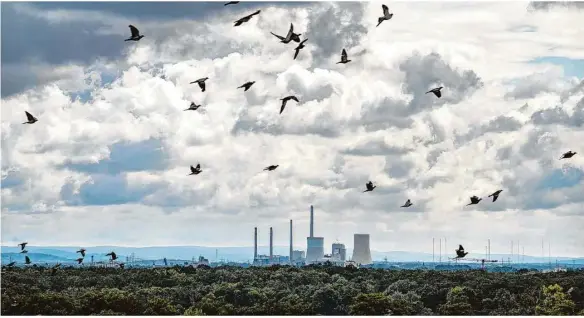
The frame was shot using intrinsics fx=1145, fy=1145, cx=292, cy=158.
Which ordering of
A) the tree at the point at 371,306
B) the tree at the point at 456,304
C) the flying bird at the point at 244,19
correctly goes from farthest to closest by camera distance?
1. the tree at the point at 456,304
2. the tree at the point at 371,306
3. the flying bird at the point at 244,19

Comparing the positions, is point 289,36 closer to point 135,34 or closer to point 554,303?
point 135,34

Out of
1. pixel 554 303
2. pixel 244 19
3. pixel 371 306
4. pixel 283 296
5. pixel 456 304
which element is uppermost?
pixel 244 19

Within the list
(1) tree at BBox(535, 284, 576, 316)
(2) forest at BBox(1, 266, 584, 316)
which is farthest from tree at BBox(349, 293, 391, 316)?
(1) tree at BBox(535, 284, 576, 316)

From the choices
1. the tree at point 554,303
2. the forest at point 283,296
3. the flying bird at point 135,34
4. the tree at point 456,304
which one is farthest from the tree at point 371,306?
the flying bird at point 135,34

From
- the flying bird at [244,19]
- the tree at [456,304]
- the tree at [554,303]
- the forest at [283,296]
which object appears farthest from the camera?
the tree at [554,303]

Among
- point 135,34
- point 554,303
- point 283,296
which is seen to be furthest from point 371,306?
point 135,34

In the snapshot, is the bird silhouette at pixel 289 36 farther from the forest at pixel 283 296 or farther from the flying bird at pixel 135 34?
the forest at pixel 283 296
